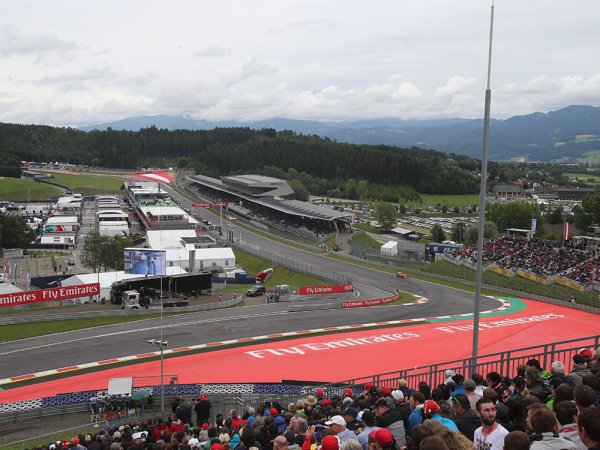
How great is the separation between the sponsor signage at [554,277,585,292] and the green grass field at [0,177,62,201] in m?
120

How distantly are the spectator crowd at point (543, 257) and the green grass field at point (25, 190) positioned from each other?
4345 inches

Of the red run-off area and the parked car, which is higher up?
the red run-off area

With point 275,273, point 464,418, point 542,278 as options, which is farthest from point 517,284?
point 464,418

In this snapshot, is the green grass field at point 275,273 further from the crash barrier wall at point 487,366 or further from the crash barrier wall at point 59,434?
the crash barrier wall at point 59,434

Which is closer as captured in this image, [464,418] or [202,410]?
[464,418]

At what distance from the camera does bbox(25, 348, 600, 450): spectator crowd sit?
552 centimetres

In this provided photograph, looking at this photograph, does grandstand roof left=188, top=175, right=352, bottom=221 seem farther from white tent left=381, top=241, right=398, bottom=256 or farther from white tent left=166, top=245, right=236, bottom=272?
white tent left=166, top=245, right=236, bottom=272

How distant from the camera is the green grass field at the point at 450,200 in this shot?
5369 inches

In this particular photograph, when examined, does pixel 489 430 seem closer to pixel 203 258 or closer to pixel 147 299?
pixel 147 299

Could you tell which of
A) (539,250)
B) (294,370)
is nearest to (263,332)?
(294,370)

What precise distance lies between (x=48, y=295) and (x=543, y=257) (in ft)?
138

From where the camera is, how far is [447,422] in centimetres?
707

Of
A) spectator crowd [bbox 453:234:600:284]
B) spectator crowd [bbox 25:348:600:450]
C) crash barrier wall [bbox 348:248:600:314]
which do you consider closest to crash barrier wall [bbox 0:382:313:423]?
spectator crowd [bbox 25:348:600:450]

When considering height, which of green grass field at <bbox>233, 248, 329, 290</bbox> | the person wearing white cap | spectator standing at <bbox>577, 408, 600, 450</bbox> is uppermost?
spectator standing at <bbox>577, 408, 600, 450</bbox>
